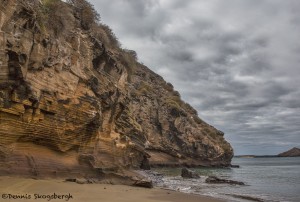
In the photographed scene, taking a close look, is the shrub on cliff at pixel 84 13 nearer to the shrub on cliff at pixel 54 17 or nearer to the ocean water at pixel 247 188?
the shrub on cliff at pixel 54 17

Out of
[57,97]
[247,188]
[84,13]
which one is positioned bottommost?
[247,188]

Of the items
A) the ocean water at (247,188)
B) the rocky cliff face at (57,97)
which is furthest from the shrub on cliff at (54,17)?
the ocean water at (247,188)

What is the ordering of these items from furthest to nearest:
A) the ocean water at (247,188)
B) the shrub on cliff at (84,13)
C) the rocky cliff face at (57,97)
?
the shrub on cliff at (84,13)
the ocean water at (247,188)
the rocky cliff face at (57,97)

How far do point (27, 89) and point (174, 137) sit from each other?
202ft

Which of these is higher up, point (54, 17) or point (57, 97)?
point (54, 17)
